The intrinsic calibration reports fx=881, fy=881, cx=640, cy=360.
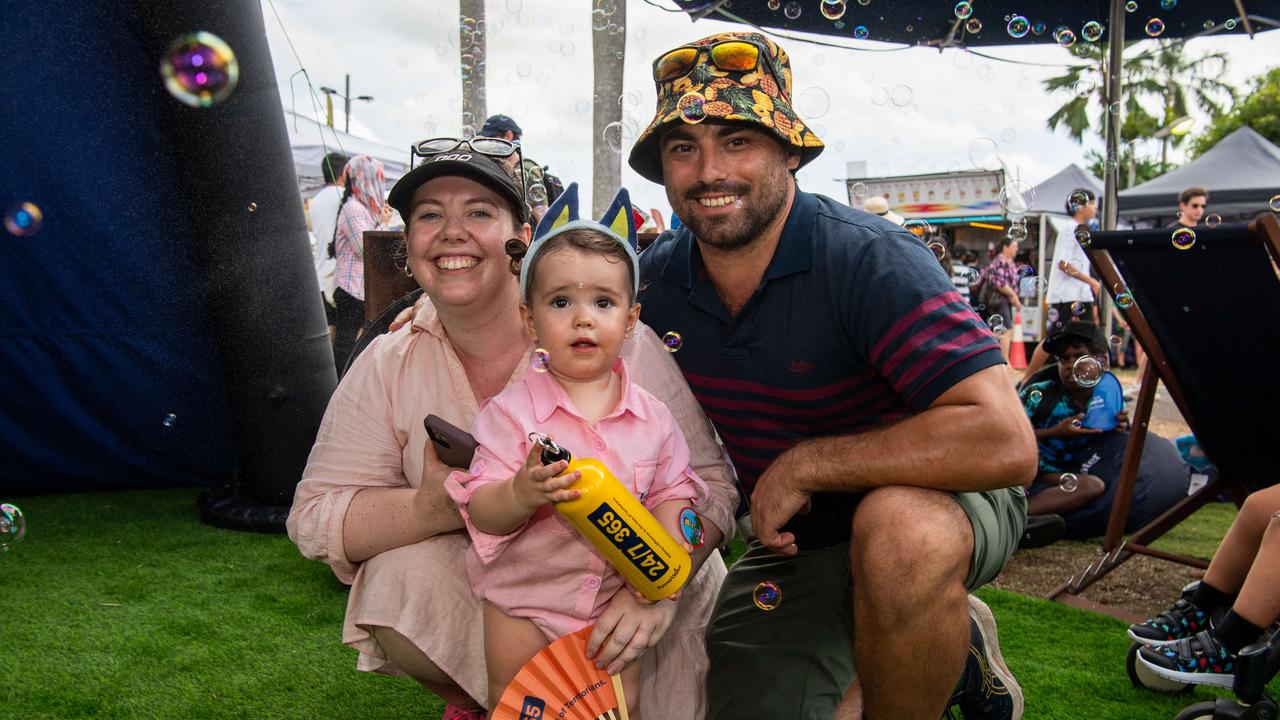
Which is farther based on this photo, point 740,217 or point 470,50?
point 470,50

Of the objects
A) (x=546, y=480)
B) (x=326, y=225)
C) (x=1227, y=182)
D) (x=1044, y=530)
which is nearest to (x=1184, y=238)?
(x=1044, y=530)

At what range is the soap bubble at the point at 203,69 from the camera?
139 inches

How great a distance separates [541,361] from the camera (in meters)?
1.79

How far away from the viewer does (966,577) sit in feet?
5.89

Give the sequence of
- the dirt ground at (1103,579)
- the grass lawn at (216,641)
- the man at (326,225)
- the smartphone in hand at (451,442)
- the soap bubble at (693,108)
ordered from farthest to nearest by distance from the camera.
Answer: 1. the man at (326,225)
2. the dirt ground at (1103,579)
3. the grass lawn at (216,641)
4. the soap bubble at (693,108)
5. the smartphone in hand at (451,442)

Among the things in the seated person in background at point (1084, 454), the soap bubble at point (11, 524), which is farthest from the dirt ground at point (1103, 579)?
the soap bubble at point (11, 524)

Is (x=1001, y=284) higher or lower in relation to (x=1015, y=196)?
lower

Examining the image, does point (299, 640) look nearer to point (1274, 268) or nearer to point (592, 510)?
point (592, 510)

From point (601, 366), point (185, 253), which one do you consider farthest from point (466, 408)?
point (185, 253)

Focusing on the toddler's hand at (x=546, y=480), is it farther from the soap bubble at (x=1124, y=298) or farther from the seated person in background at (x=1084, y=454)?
the seated person in background at (x=1084, y=454)

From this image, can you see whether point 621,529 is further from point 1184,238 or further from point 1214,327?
point 1214,327

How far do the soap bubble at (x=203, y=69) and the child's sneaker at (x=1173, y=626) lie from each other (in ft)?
12.3

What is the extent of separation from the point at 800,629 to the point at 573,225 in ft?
3.38

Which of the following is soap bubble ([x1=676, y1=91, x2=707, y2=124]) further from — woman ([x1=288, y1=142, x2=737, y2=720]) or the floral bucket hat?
woman ([x1=288, y1=142, x2=737, y2=720])
